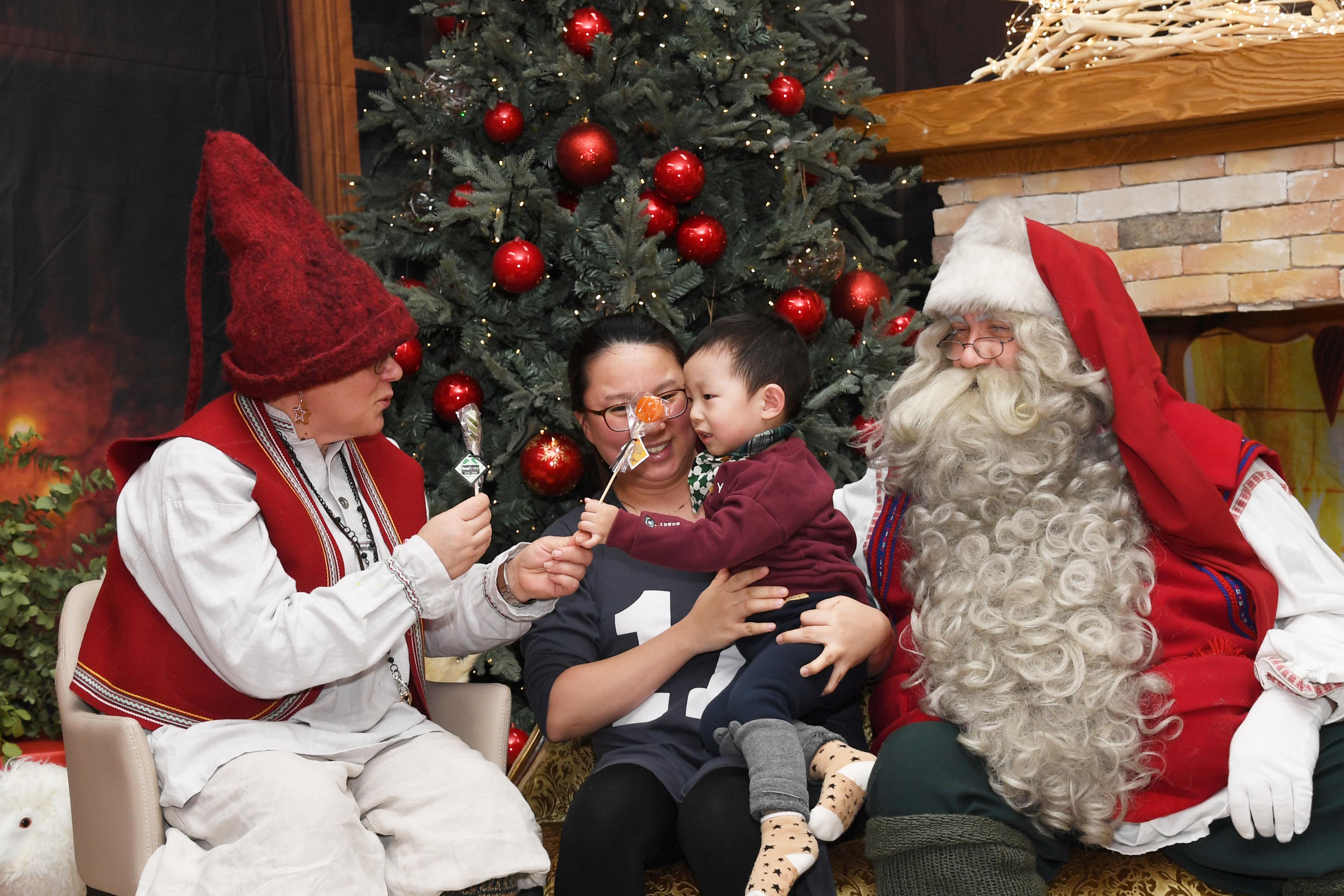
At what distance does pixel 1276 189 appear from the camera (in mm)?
3373

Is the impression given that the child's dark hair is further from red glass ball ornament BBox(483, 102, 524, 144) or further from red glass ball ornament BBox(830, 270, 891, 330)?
red glass ball ornament BBox(483, 102, 524, 144)

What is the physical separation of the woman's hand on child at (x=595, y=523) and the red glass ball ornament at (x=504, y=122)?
1.50 m

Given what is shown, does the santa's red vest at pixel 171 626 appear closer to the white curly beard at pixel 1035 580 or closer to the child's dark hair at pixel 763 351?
the child's dark hair at pixel 763 351

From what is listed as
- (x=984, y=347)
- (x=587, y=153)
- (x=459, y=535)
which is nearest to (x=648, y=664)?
(x=459, y=535)

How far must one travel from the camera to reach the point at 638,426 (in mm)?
2168

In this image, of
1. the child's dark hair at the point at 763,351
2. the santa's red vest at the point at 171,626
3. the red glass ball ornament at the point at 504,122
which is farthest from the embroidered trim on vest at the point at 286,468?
the red glass ball ornament at the point at 504,122

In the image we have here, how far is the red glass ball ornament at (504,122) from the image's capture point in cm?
310

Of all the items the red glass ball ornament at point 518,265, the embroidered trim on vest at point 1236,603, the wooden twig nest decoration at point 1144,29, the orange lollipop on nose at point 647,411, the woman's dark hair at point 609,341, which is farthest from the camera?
the wooden twig nest decoration at point 1144,29

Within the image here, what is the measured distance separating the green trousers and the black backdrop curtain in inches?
105

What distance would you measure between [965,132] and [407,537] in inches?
96.6

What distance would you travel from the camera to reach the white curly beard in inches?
73.2

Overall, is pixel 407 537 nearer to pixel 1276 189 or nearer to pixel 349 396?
pixel 349 396

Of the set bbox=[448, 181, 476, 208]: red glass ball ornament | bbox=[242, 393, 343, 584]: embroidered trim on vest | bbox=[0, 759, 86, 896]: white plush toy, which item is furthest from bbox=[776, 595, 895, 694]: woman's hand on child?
bbox=[0, 759, 86, 896]: white plush toy

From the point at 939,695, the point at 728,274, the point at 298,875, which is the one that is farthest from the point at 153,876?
the point at 728,274
